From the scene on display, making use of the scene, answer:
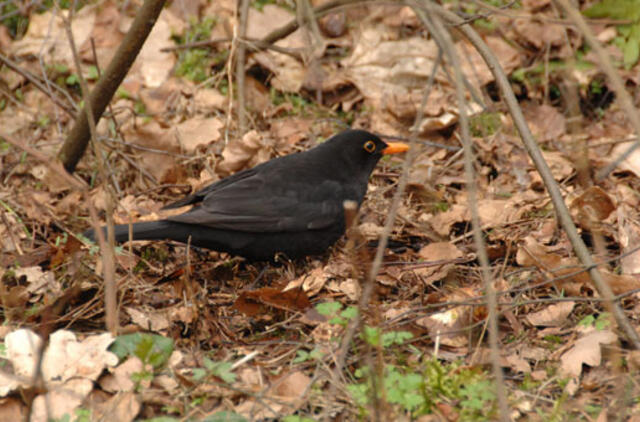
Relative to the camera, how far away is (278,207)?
14.7 ft

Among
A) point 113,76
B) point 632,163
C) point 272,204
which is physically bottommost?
point 632,163

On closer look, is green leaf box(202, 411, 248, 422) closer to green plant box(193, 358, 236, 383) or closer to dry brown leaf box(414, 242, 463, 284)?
green plant box(193, 358, 236, 383)

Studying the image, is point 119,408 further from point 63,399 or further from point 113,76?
point 113,76

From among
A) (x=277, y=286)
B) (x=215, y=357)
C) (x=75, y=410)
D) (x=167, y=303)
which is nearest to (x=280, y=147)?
(x=277, y=286)

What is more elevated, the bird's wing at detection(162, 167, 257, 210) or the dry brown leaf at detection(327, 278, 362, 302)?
the bird's wing at detection(162, 167, 257, 210)

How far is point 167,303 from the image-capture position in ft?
12.6

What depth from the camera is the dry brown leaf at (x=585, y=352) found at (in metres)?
3.08

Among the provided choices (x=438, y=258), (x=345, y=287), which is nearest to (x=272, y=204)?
(x=345, y=287)

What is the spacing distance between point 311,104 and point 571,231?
127 inches

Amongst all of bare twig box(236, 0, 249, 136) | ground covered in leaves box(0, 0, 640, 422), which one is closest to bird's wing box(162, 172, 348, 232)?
ground covered in leaves box(0, 0, 640, 422)

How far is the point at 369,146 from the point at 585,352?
7.19 feet

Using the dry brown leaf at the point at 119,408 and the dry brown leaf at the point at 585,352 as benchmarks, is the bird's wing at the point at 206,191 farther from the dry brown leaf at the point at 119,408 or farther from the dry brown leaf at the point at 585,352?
the dry brown leaf at the point at 585,352

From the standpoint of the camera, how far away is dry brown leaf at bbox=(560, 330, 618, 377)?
3082 millimetres

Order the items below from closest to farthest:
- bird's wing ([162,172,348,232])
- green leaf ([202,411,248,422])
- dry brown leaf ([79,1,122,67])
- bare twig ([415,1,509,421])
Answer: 1. bare twig ([415,1,509,421])
2. green leaf ([202,411,248,422])
3. bird's wing ([162,172,348,232])
4. dry brown leaf ([79,1,122,67])
